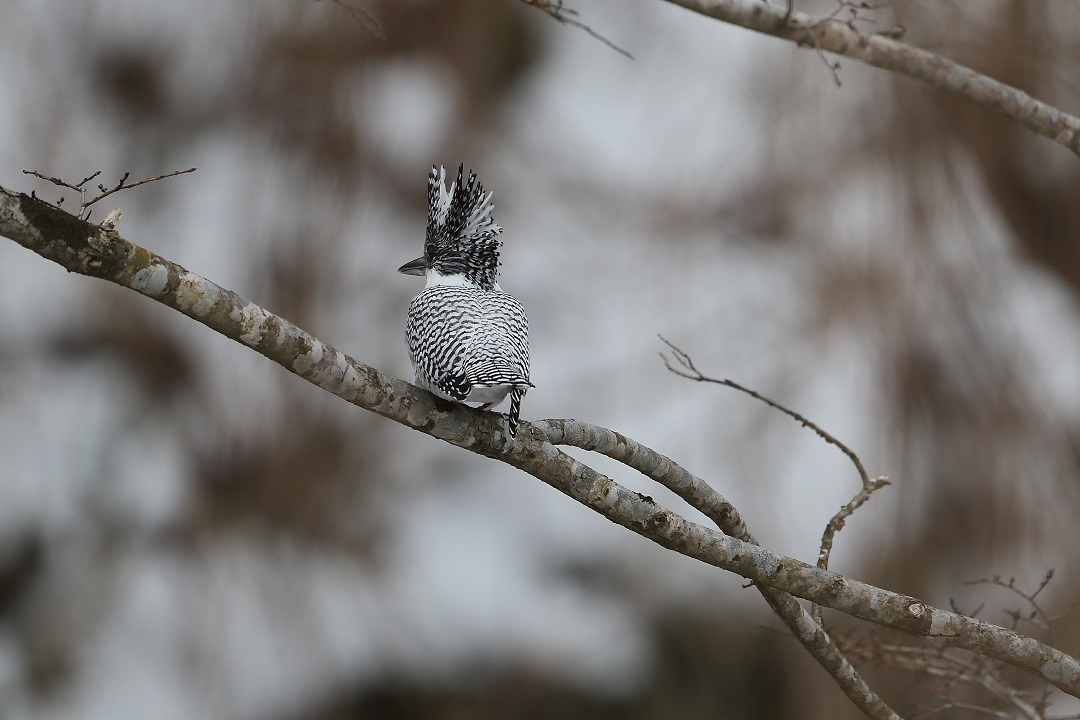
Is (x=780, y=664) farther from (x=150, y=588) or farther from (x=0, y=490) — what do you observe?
(x=0, y=490)

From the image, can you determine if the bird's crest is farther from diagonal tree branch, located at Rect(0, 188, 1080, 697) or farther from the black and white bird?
diagonal tree branch, located at Rect(0, 188, 1080, 697)

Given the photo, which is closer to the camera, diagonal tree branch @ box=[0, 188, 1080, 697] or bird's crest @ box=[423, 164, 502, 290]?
diagonal tree branch @ box=[0, 188, 1080, 697]

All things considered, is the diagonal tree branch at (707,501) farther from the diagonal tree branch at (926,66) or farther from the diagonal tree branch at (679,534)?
the diagonal tree branch at (926,66)

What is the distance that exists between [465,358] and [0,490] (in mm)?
5671

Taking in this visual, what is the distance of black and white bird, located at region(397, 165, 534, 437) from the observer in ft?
7.14

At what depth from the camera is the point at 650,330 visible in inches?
263

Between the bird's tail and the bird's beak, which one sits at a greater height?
the bird's beak

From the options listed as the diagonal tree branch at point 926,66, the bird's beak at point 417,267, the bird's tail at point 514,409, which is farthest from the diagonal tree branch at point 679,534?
the diagonal tree branch at point 926,66

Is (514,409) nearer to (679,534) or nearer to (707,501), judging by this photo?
(679,534)

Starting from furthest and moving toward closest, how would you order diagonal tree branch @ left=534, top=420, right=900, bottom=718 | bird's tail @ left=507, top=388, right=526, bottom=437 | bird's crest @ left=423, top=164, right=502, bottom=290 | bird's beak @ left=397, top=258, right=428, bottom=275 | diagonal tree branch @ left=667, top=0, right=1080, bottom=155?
diagonal tree branch @ left=667, top=0, right=1080, bottom=155 → bird's beak @ left=397, top=258, right=428, bottom=275 → bird's crest @ left=423, top=164, right=502, bottom=290 → diagonal tree branch @ left=534, top=420, right=900, bottom=718 → bird's tail @ left=507, top=388, right=526, bottom=437

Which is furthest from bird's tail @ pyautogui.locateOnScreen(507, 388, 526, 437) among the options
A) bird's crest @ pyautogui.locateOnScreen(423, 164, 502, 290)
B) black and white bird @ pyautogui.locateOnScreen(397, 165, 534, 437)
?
bird's crest @ pyautogui.locateOnScreen(423, 164, 502, 290)

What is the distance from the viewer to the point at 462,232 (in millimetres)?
2879

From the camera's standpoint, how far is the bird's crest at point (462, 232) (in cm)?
281

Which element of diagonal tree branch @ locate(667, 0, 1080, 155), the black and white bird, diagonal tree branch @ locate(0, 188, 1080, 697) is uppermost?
diagonal tree branch @ locate(667, 0, 1080, 155)
